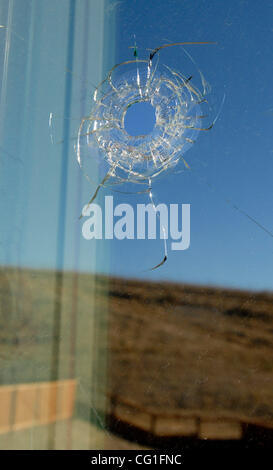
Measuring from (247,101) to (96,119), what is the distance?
1.12 ft

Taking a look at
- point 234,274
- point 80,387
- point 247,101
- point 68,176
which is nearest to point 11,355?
point 80,387

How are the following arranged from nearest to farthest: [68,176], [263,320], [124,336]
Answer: [263,320] → [124,336] → [68,176]

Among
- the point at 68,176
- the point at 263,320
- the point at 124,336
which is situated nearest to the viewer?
the point at 263,320

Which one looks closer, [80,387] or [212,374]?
[212,374]

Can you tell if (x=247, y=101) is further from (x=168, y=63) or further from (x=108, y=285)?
(x=108, y=285)

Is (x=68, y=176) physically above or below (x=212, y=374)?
above

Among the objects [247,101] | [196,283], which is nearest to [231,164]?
[247,101]

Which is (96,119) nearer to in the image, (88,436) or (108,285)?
(108,285)

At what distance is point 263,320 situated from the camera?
2.63 ft

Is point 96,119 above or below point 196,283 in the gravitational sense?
above

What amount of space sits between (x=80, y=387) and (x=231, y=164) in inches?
23.0

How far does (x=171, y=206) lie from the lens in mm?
892

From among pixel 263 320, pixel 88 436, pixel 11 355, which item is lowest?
pixel 88 436

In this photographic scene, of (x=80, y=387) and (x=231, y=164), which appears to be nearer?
(x=231, y=164)
